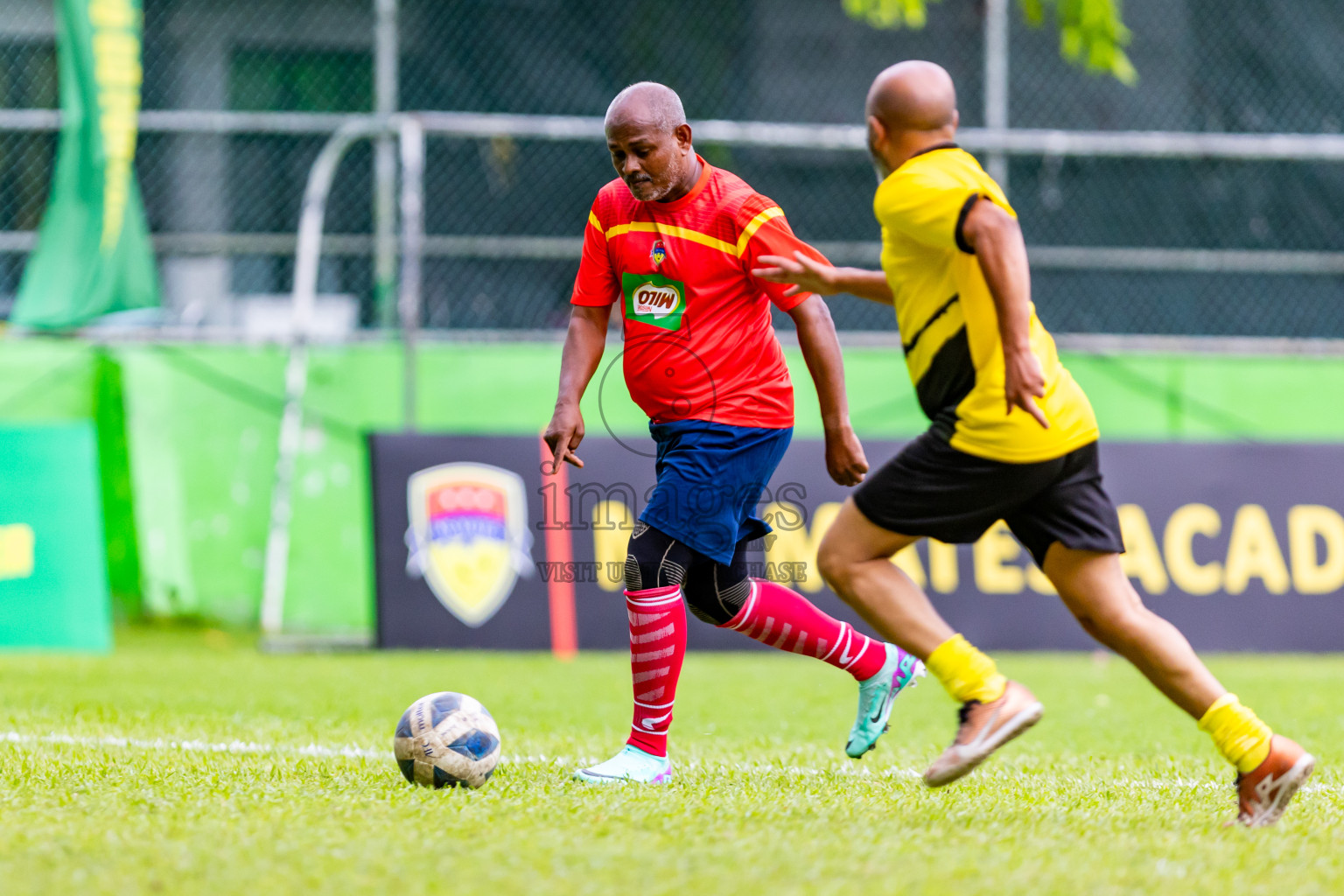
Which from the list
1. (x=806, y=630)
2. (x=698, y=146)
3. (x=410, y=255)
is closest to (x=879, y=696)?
(x=806, y=630)

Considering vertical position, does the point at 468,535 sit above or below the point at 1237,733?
below

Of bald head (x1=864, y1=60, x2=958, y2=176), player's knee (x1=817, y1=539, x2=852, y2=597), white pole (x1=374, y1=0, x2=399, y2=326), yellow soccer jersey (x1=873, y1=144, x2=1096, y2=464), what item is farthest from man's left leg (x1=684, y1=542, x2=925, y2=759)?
white pole (x1=374, y1=0, x2=399, y2=326)

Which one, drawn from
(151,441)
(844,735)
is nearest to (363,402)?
(151,441)

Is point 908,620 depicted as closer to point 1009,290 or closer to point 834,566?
point 834,566

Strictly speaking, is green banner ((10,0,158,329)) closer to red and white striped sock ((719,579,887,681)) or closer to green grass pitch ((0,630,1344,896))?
green grass pitch ((0,630,1344,896))

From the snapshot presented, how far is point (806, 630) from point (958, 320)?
1.26 meters

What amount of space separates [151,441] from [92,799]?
258 inches

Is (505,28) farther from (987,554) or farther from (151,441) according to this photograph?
(987,554)

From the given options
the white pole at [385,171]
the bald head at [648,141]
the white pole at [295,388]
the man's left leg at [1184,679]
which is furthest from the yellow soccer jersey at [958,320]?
the white pole at [385,171]

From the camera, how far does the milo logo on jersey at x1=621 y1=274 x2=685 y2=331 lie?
4020 millimetres

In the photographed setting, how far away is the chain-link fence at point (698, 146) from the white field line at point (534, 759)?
6.54m

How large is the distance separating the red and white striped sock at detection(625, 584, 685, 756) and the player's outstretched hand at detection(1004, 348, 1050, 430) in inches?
47.0

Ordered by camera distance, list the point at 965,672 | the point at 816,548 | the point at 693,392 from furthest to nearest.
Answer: the point at 816,548 → the point at 693,392 → the point at 965,672

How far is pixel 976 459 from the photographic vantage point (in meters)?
3.23
